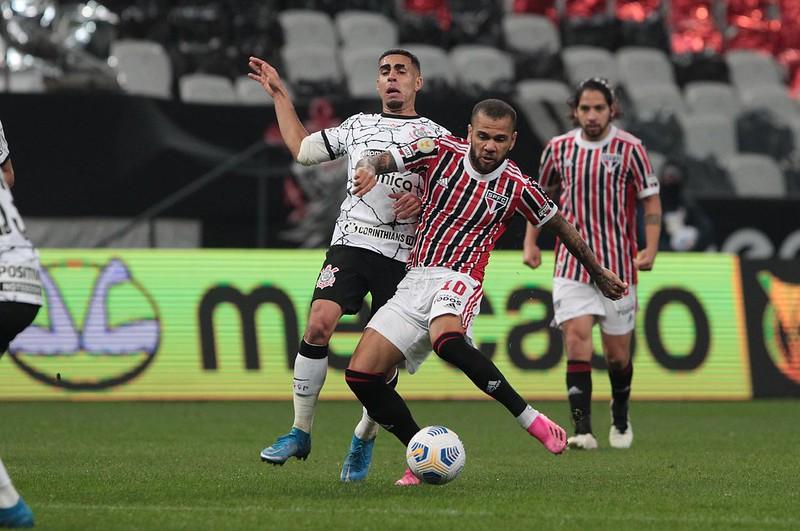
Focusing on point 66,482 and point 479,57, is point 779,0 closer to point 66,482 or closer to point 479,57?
point 479,57

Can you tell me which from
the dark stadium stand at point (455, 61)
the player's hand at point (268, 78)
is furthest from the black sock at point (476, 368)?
the dark stadium stand at point (455, 61)

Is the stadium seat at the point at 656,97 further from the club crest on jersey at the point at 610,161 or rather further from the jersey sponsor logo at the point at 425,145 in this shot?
the jersey sponsor logo at the point at 425,145

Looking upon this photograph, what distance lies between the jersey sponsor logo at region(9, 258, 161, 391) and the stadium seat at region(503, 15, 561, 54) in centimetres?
869

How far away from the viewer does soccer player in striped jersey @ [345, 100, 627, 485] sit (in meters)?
6.92

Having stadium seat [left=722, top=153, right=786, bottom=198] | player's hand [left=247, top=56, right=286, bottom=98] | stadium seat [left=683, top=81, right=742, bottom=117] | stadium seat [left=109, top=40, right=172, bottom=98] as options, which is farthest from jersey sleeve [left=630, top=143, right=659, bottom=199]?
stadium seat [left=683, top=81, right=742, bottom=117]

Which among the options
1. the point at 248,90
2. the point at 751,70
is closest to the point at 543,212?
the point at 248,90

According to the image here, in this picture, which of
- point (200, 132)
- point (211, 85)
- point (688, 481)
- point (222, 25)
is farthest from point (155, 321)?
point (688, 481)

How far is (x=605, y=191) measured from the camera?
9680mm

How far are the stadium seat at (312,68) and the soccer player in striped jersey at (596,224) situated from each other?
7.40m

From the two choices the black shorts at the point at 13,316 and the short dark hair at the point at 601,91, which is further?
the short dark hair at the point at 601,91

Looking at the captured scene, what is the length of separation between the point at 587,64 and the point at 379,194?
43.3ft

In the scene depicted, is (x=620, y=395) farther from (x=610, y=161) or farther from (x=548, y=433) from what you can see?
(x=548, y=433)

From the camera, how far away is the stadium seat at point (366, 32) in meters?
19.7

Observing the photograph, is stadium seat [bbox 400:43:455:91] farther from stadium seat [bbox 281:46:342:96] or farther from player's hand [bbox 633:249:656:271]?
player's hand [bbox 633:249:656:271]
